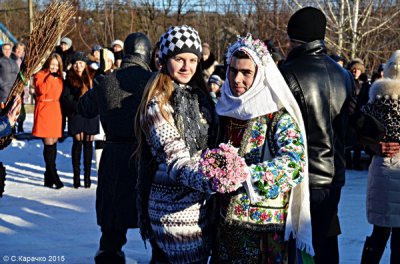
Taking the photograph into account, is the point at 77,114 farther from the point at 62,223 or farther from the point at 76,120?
the point at 62,223

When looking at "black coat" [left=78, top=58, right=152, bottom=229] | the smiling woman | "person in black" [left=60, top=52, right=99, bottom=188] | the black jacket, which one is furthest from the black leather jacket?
the black jacket

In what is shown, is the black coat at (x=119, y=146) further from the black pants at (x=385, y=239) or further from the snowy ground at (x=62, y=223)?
the black pants at (x=385, y=239)

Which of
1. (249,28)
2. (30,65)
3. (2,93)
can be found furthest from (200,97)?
(249,28)

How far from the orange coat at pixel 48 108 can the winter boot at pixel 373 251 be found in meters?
5.70

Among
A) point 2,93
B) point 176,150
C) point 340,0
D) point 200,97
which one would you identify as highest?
point 340,0

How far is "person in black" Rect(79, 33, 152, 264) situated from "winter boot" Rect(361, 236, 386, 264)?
1803 mm

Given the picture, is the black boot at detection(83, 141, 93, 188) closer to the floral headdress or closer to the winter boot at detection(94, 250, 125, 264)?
the winter boot at detection(94, 250, 125, 264)

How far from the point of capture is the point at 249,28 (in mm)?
23234

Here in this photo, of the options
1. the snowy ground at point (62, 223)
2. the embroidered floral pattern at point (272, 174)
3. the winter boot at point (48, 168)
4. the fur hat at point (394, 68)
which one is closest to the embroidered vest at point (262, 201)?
the embroidered floral pattern at point (272, 174)

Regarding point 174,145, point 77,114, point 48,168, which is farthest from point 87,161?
point 174,145

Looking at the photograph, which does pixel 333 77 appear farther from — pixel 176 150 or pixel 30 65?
pixel 30 65

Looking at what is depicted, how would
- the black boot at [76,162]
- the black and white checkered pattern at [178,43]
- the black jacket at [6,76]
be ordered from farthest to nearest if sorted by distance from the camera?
1. the black jacket at [6,76]
2. the black boot at [76,162]
3. the black and white checkered pattern at [178,43]

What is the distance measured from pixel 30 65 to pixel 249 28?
1885cm

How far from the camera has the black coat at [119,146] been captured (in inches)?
196
